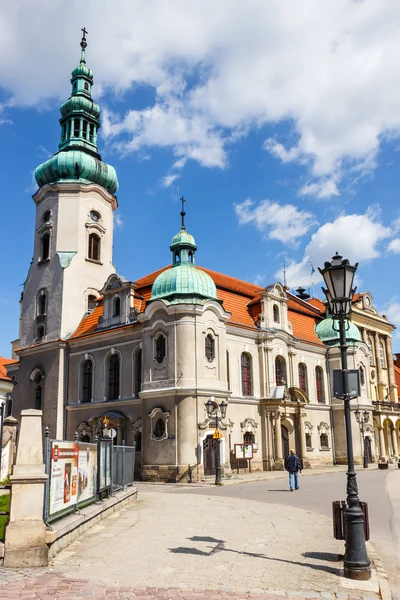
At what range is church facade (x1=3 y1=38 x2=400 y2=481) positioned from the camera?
102ft

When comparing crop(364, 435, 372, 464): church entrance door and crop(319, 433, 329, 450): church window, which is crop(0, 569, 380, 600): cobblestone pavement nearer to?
crop(319, 433, 329, 450): church window

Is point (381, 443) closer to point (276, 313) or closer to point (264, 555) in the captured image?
point (276, 313)

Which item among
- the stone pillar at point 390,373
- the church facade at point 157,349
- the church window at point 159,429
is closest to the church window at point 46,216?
the church facade at point 157,349

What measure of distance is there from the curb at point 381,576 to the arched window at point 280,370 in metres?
28.1

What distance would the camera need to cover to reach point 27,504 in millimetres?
9062

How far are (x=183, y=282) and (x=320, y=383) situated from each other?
56.7 ft

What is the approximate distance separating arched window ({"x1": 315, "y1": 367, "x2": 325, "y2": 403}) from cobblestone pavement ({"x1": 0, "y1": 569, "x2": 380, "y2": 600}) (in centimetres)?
3661

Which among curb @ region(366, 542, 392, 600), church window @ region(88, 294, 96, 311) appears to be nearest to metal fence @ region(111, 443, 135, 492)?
curb @ region(366, 542, 392, 600)

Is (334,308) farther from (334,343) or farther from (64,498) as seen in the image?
(334,343)

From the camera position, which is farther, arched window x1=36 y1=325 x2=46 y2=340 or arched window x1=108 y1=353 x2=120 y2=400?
arched window x1=36 y1=325 x2=46 y2=340

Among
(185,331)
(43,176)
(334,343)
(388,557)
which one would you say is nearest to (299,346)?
(334,343)

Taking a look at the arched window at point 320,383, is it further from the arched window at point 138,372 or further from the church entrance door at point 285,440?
the arched window at point 138,372

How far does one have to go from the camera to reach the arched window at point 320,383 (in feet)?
142

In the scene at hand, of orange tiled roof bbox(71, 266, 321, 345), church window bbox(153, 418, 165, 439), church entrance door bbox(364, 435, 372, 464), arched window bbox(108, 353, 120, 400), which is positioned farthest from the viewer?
church entrance door bbox(364, 435, 372, 464)
